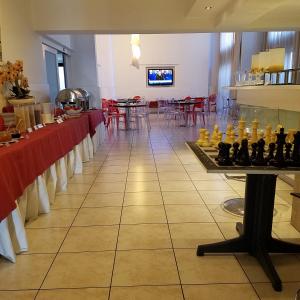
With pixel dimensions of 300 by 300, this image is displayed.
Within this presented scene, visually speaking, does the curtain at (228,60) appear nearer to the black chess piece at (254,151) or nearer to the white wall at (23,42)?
the white wall at (23,42)

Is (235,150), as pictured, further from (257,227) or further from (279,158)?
(257,227)

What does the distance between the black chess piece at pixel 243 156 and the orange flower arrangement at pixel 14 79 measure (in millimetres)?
2299

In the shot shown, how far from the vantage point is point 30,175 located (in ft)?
6.84

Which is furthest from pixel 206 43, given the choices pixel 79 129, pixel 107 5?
pixel 79 129

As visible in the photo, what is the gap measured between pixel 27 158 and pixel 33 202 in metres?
0.44

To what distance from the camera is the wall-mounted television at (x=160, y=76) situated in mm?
11289

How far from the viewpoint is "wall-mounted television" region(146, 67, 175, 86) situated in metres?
11.3

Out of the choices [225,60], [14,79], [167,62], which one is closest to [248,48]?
[225,60]

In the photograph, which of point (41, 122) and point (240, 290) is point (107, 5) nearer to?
point (41, 122)

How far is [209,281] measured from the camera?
158 centimetres

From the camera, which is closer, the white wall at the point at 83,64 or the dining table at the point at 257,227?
the dining table at the point at 257,227

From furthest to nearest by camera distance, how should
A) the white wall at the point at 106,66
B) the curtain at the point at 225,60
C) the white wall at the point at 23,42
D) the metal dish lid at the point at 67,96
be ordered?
the curtain at the point at 225,60 < the white wall at the point at 106,66 < the metal dish lid at the point at 67,96 < the white wall at the point at 23,42

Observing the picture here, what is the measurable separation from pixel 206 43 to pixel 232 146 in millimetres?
10557

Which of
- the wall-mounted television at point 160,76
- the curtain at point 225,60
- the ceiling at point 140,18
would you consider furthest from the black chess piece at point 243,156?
the wall-mounted television at point 160,76
